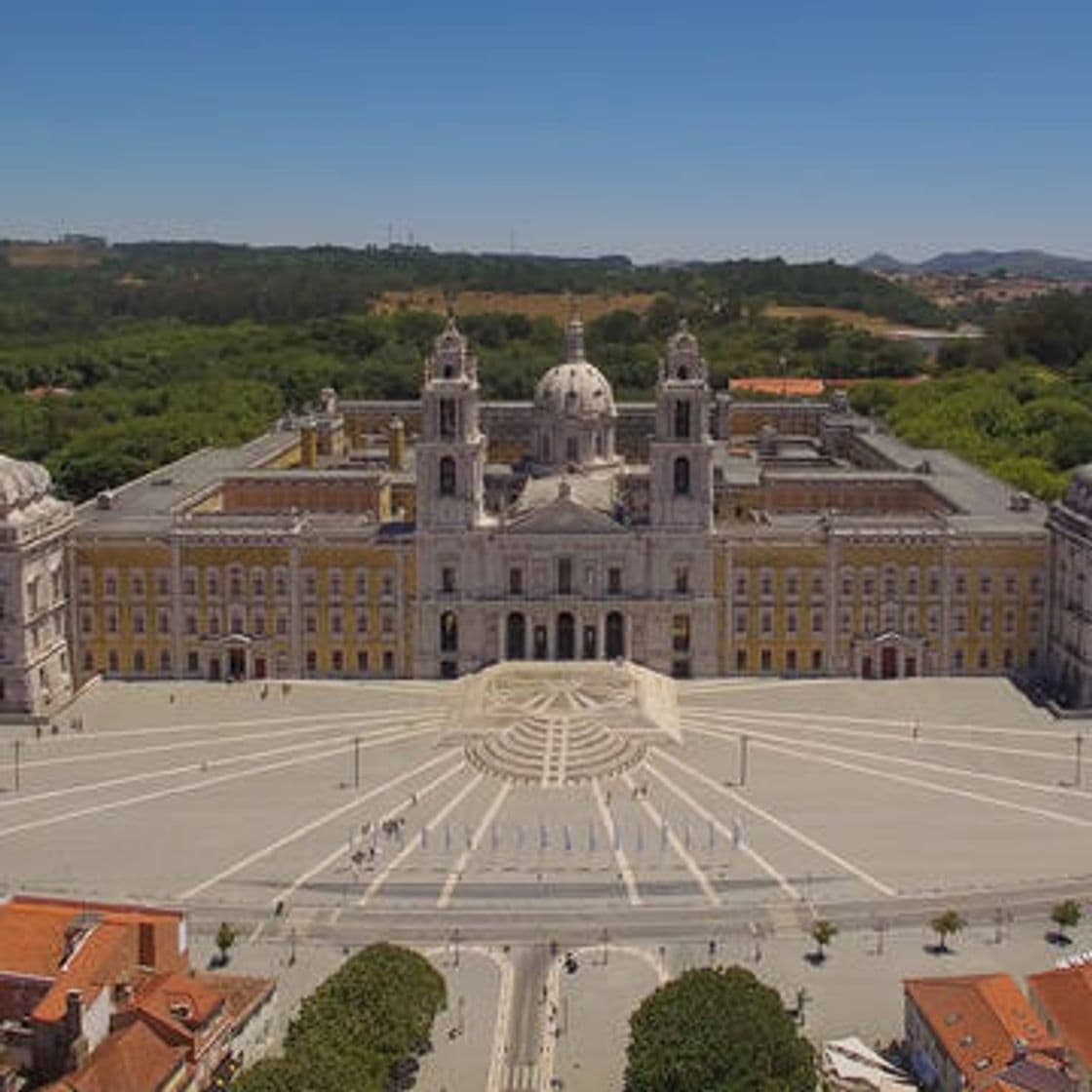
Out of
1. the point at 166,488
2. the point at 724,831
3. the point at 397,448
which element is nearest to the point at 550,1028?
the point at 724,831

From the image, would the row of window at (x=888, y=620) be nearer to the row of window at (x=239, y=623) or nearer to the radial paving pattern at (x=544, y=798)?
the radial paving pattern at (x=544, y=798)

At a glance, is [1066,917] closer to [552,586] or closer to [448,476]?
[552,586]

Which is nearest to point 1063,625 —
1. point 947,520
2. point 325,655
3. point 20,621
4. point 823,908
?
point 947,520

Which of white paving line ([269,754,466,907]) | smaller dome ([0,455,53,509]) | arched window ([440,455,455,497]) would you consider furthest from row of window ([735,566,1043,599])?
smaller dome ([0,455,53,509])

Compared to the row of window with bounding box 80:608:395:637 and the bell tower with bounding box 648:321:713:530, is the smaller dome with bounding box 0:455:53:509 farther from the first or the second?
the bell tower with bounding box 648:321:713:530

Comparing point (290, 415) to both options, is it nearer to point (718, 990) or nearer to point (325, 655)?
point (325, 655)

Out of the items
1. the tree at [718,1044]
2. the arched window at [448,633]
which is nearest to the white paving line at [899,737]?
the arched window at [448,633]
